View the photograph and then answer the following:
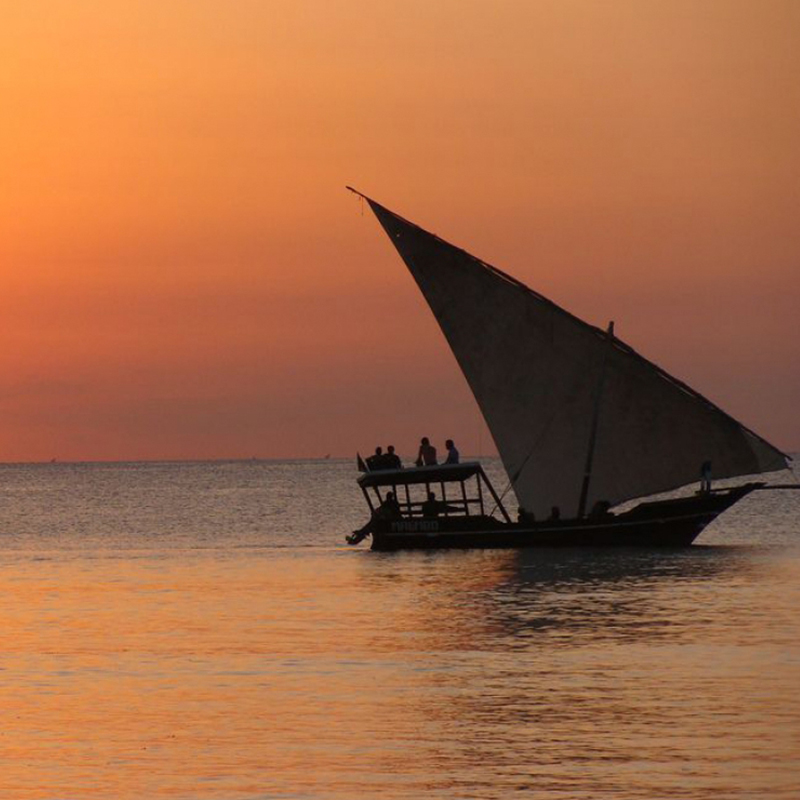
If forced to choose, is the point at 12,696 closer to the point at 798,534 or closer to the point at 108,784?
the point at 108,784

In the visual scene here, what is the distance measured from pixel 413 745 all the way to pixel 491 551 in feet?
111

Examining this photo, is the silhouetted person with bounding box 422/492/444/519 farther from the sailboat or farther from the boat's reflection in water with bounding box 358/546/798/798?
the boat's reflection in water with bounding box 358/546/798/798

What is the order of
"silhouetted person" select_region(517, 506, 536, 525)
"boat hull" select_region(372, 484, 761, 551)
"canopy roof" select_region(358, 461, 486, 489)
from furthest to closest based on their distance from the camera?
"silhouetted person" select_region(517, 506, 536, 525) < "boat hull" select_region(372, 484, 761, 551) < "canopy roof" select_region(358, 461, 486, 489)

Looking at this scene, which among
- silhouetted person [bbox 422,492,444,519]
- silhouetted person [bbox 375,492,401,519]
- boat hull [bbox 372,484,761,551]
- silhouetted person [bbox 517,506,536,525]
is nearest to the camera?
boat hull [bbox 372,484,761,551]

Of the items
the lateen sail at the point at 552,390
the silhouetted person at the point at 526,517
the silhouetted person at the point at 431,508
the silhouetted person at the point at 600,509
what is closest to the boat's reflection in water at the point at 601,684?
the silhouetted person at the point at 526,517

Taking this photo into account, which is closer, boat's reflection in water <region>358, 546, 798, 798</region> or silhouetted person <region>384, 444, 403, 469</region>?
boat's reflection in water <region>358, 546, 798, 798</region>

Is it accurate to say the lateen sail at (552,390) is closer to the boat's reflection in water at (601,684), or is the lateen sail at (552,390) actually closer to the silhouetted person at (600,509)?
the silhouetted person at (600,509)

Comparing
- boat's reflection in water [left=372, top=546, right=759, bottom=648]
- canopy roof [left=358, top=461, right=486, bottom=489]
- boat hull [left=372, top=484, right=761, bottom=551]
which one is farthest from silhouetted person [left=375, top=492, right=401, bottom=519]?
canopy roof [left=358, top=461, right=486, bottom=489]

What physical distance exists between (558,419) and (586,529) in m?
3.09

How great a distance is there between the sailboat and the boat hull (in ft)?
0.13

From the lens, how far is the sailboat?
51.8 metres

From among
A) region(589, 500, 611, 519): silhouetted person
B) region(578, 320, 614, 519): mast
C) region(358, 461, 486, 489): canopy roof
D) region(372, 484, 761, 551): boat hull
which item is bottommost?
region(372, 484, 761, 551): boat hull

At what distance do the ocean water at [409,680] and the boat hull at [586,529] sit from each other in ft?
2.99

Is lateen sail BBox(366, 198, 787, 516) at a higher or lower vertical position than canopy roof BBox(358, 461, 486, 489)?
higher
